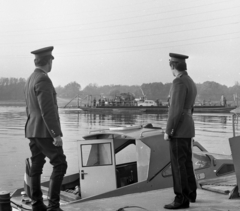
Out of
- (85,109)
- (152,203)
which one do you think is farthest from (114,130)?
(85,109)

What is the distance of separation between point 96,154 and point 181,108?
2.00 metres

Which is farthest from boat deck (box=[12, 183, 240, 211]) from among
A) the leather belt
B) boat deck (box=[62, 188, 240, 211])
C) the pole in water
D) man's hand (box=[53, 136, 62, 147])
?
the leather belt

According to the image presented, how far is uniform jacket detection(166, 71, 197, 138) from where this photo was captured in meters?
4.73

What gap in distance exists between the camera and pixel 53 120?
4.36 meters

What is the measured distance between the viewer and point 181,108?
15.5 ft

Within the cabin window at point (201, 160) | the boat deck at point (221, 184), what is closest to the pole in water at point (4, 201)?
the boat deck at point (221, 184)

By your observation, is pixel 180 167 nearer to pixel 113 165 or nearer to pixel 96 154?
pixel 113 165

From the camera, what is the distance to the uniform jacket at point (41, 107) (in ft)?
14.3

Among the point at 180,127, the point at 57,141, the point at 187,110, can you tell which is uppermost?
the point at 187,110

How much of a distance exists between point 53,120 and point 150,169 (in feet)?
7.65

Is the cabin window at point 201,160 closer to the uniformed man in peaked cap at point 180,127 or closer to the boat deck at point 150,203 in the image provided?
the boat deck at point 150,203

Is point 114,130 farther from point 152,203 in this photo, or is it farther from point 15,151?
point 15,151

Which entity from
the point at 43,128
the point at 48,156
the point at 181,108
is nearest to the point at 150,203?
the point at 181,108

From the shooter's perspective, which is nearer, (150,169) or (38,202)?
(38,202)
